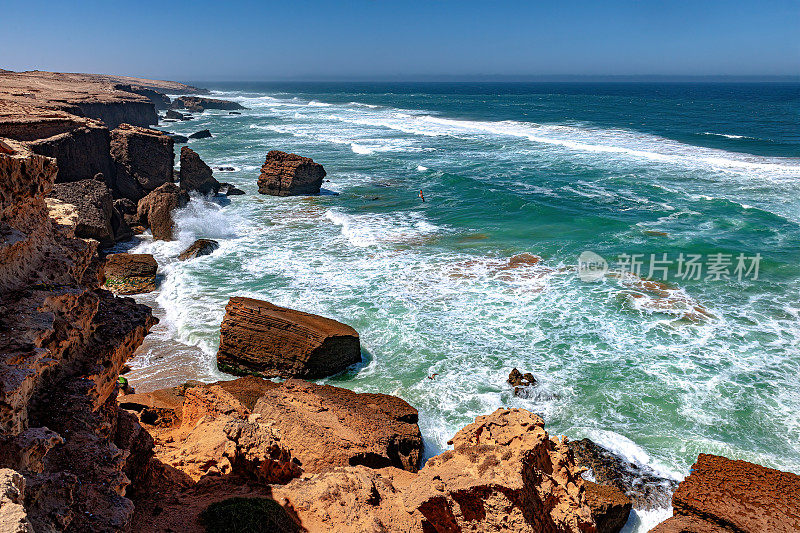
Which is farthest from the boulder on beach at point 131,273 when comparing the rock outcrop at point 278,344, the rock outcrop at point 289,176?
the rock outcrop at point 289,176

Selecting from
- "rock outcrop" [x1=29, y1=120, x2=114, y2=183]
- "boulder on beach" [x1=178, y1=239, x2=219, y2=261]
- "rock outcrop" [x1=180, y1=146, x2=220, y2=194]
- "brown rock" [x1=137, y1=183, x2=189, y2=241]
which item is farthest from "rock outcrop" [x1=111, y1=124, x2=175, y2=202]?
"boulder on beach" [x1=178, y1=239, x2=219, y2=261]

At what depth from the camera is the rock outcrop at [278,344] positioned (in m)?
13.3

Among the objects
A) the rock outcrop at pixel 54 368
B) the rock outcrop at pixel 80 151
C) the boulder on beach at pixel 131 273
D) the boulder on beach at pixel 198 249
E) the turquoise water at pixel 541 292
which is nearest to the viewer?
the rock outcrop at pixel 54 368

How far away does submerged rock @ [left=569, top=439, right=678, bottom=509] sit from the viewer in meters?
9.67

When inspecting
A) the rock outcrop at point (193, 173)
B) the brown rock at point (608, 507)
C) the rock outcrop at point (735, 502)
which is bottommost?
the brown rock at point (608, 507)

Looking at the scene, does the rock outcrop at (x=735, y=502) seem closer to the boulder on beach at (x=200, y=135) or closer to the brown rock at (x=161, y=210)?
the brown rock at (x=161, y=210)

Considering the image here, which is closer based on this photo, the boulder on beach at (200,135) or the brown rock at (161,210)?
the brown rock at (161,210)

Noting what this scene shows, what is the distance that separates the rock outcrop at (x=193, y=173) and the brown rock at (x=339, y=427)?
22.8 m

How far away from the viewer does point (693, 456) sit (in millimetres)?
10898

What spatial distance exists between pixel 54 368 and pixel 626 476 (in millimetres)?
9715

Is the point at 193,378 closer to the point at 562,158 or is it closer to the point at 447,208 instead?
the point at 447,208

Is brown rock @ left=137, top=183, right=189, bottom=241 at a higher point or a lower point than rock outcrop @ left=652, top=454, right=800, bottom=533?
higher

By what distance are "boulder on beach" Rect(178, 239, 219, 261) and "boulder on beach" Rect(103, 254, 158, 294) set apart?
2594 mm
